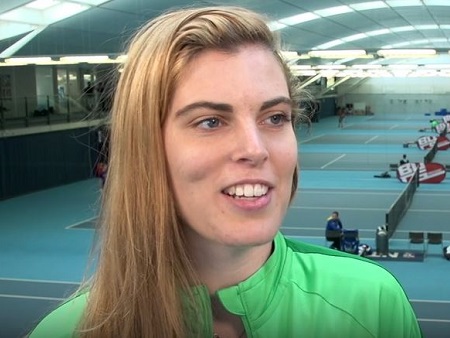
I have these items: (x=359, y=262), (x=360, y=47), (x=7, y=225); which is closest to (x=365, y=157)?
(x=360, y=47)

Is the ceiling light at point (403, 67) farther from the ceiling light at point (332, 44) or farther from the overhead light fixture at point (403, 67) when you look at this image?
the ceiling light at point (332, 44)

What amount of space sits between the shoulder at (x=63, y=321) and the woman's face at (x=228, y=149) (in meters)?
0.31

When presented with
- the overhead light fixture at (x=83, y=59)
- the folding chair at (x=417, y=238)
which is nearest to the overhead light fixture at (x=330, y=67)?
the folding chair at (x=417, y=238)

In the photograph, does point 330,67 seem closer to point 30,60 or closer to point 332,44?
point 332,44

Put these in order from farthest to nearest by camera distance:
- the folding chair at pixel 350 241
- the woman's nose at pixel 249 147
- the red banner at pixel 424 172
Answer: the red banner at pixel 424 172, the folding chair at pixel 350 241, the woman's nose at pixel 249 147

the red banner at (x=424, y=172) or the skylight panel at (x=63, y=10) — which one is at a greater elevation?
the skylight panel at (x=63, y=10)

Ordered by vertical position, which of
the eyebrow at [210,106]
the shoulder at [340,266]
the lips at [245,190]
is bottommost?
the shoulder at [340,266]

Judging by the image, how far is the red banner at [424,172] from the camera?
18.0 meters

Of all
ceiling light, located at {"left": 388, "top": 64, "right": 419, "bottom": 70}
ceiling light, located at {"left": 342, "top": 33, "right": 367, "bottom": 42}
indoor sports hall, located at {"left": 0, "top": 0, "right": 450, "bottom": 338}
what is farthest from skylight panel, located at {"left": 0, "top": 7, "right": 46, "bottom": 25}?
ceiling light, located at {"left": 388, "top": 64, "right": 419, "bottom": 70}

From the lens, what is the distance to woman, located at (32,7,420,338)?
114cm

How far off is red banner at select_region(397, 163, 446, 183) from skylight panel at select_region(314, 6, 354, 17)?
593 cm

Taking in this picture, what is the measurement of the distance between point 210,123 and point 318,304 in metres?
0.38

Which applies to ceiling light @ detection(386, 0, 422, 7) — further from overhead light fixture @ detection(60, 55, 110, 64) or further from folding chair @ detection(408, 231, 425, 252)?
overhead light fixture @ detection(60, 55, 110, 64)

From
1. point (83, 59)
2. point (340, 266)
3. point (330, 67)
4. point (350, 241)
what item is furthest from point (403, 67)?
point (340, 266)
